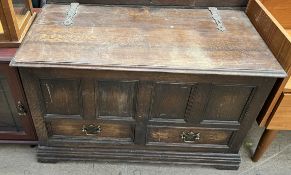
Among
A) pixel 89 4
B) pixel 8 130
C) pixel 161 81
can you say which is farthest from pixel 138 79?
pixel 8 130

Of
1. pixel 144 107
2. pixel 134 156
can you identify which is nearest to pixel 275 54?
pixel 144 107

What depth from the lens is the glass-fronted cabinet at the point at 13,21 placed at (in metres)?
1.06

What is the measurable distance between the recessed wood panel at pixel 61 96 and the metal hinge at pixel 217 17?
2.14 ft

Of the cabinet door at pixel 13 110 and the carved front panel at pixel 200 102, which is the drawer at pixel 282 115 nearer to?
the carved front panel at pixel 200 102

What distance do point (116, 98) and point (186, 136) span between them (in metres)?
0.39

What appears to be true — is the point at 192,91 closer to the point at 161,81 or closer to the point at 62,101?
the point at 161,81

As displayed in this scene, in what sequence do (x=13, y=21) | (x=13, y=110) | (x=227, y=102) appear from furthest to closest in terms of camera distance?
(x=13, y=110) < (x=227, y=102) < (x=13, y=21)

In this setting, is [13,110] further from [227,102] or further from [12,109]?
[227,102]

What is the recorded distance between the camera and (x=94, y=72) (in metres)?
1.07

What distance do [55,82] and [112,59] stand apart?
0.83 feet

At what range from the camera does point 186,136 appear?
1.34 m

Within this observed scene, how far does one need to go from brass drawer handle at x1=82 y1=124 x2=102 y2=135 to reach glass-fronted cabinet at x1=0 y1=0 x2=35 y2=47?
0.46 meters

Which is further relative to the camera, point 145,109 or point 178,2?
point 178,2

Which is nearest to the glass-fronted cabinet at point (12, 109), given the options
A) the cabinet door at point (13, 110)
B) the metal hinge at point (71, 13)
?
the cabinet door at point (13, 110)
